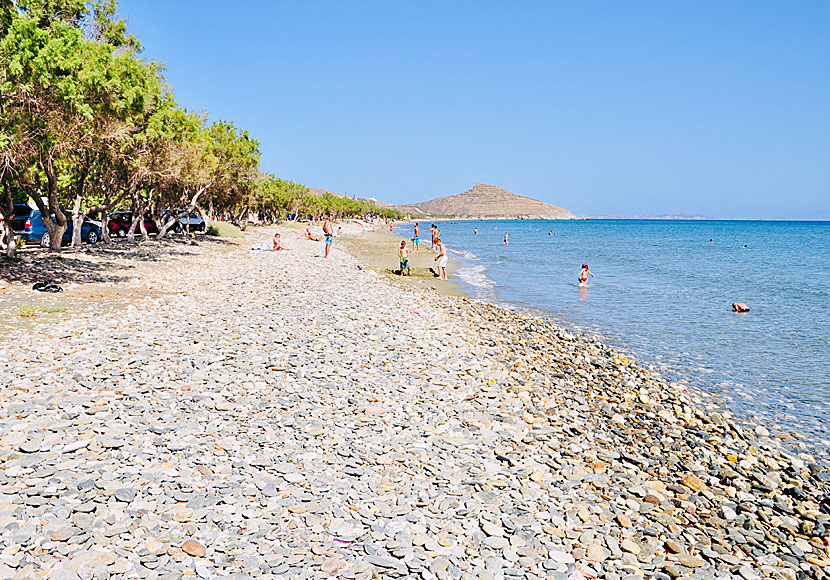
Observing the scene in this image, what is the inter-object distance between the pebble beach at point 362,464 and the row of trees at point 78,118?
591 centimetres

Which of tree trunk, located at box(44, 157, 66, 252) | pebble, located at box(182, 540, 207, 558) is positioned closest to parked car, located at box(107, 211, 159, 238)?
tree trunk, located at box(44, 157, 66, 252)

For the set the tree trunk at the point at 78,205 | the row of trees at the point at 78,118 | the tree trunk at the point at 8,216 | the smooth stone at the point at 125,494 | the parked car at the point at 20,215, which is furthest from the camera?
the parked car at the point at 20,215

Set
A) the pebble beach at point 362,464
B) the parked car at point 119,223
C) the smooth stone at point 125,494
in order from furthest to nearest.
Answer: the parked car at point 119,223, the smooth stone at point 125,494, the pebble beach at point 362,464

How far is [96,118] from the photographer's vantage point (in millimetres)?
19438

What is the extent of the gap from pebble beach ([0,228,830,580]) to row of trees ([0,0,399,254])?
19.4 ft

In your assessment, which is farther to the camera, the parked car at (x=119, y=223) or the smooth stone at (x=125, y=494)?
the parked car at (x=119, y=223)

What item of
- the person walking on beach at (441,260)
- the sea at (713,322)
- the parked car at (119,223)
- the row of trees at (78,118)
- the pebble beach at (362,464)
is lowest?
the sea at (713,322)

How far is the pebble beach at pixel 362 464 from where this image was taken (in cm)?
544

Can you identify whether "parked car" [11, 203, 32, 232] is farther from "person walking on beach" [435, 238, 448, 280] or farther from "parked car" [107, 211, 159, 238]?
"person walking on beach" [435, 238, 448, 280]

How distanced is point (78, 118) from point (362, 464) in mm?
15946

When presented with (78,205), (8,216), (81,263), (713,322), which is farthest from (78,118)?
(713,322)

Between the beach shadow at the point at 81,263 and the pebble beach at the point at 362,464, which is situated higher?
the beach shadow at the point at 81,263

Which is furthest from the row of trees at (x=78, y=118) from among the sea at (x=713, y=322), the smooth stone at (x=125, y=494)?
the sea at (x=713, y=322)

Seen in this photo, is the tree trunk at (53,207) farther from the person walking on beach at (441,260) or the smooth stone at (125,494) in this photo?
the person walking on beach at (441,260)
